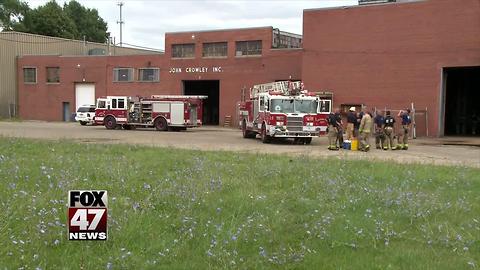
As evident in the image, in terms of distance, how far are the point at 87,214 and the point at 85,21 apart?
103m

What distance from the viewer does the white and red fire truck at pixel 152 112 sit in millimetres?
38594

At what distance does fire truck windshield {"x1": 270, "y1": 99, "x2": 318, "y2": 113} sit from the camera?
26.5 m

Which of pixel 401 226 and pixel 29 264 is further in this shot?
pixel 401 226

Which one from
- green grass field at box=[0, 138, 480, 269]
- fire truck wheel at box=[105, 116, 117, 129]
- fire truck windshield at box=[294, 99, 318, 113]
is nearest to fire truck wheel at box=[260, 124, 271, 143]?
fire truck windshield at box=[294, 99, 318, 113]

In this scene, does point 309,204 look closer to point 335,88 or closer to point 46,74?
point 335,88

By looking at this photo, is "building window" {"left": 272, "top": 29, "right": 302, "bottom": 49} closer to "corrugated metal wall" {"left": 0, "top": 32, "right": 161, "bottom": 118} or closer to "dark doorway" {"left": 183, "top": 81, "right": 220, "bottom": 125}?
"dark doorway" {"left": 183, "top": 81, "right": 220, "bottom": 125}

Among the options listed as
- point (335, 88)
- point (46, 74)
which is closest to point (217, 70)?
point (335, 88)

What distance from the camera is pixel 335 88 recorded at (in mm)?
37562

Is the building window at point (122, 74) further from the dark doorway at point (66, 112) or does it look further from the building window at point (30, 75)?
the building window at point (30, 75)

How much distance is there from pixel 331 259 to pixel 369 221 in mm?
1728

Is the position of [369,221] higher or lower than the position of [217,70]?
lower

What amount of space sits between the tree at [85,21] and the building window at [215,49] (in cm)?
Answer: 5862

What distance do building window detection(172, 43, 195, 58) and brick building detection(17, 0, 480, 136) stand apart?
9cm

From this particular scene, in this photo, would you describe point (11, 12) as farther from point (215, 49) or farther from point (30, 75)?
point (215, 49)
